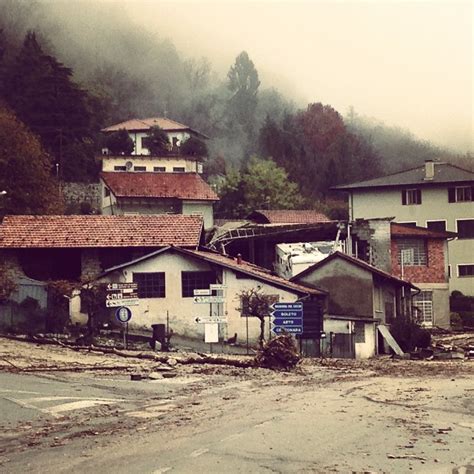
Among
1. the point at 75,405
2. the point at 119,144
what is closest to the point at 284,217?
the point at 119,144

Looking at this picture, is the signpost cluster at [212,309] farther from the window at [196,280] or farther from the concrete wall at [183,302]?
the window at [196,280]

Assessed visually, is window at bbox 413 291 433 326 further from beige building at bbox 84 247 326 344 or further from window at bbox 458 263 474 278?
beige building at bbox 84 247 326 344

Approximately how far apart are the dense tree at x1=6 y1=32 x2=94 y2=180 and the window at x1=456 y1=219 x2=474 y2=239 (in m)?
31.1

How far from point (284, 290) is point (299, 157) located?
77198 mm

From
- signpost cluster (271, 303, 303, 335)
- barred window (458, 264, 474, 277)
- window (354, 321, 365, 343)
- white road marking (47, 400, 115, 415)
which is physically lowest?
white road marking (47, 400, 115, 415)

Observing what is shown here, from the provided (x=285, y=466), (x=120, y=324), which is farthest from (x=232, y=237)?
(x=285, y=466)

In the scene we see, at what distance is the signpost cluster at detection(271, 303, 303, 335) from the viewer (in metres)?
31.9

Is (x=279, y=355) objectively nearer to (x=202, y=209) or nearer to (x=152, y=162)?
(x=202, y=209)

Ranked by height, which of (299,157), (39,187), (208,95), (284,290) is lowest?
(284,290)

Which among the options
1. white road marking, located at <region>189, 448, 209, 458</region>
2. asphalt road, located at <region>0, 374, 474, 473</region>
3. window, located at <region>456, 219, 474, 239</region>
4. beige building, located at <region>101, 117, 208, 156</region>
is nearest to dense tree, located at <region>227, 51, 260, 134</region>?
beige building, located at <region>101, 117, 208, 156</region>

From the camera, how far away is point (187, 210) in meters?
67.8

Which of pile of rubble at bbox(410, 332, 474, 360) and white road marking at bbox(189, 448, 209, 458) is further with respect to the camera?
pile of rubble at bbox(410, 332, 474, 360)

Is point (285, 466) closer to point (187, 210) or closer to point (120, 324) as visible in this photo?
point (120, 324)

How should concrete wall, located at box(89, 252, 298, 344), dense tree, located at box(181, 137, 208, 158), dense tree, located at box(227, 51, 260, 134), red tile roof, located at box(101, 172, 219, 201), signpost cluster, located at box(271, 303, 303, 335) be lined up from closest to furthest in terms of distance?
signpost cluster, located at box(271, 303, 303, 335)
concrete wall, located at box(89, 252, 298, 344)
red tile roof, located at box(101, 172, 219, 201)
dense tree, located at box(181, 137, 208, 158)
dense tree, located at box(227, 51, 260, 134)
